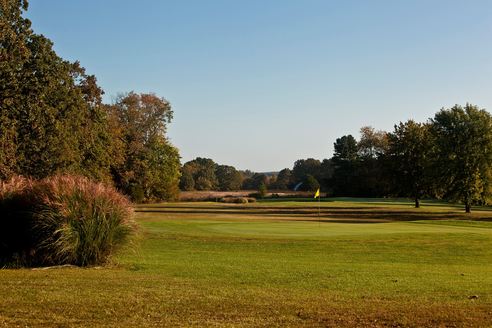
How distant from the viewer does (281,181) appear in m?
137

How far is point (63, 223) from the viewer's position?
46.8 feet

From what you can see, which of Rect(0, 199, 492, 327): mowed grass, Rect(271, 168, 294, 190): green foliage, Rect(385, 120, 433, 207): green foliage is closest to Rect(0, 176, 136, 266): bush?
Rect(0, 199, 492, 327): mowed grass

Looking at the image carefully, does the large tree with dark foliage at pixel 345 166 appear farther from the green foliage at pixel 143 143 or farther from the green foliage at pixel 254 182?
the green foliage at pixel 143 143

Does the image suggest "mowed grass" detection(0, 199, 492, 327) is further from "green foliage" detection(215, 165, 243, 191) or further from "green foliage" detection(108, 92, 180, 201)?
"green foliage" detection(215, 165, 243, 191)

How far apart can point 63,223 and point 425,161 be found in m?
48.7

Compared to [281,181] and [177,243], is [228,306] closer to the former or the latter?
[177,243]

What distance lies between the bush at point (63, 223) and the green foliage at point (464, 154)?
3962 cm

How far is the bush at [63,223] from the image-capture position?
14.3 m

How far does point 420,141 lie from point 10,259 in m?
55.6

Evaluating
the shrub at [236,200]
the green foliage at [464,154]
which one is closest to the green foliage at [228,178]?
the shrub at [236,200]

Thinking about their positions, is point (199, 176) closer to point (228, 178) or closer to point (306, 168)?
point (228, 178)

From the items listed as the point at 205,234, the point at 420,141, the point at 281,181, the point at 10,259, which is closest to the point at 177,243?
the point at 205,234

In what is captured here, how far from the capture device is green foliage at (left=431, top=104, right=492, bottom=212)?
157 feet

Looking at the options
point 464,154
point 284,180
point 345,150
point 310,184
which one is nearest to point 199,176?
point 284,180
